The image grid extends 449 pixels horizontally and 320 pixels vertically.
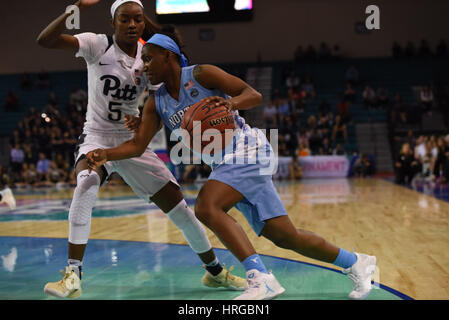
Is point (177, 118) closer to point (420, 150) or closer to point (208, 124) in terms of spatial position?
point (208, 124)

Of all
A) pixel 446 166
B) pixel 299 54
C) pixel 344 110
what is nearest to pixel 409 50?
pixel 299 54

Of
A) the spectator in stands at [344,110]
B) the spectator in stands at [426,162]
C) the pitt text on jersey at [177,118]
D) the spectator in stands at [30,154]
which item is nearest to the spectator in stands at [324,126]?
the spectator in stands at [344,110]

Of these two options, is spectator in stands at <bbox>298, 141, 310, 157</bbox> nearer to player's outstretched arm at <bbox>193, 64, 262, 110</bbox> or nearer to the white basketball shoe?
the white basketball shoe

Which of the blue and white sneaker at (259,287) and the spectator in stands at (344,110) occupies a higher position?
the spectator in stands at (344,110)

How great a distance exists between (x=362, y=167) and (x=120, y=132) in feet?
46.6

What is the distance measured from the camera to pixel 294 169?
53.3 ft

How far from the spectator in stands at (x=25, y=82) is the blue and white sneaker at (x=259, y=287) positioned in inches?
875

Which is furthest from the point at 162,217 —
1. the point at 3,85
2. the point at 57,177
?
the point at 3,85

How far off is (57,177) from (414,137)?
38.6 ft

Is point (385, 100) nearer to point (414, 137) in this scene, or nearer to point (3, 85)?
point (414, 137)

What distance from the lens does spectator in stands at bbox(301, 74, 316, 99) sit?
66.5ft

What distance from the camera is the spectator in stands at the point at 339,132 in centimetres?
1775

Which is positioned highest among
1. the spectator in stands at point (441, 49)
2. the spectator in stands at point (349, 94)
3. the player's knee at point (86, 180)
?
the spectator in stands at point (441, 49)

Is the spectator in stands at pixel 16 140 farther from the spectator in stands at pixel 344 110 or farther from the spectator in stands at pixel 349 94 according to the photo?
the spectator in stands at pixel 349 94
